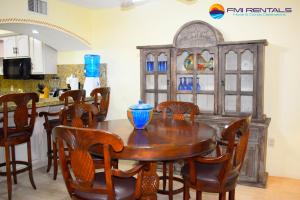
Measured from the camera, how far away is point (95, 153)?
194 centimetres

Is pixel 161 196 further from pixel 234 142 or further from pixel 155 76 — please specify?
pixel 155 76

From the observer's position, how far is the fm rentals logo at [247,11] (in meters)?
3.56

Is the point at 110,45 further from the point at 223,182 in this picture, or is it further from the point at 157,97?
the point at 223,182

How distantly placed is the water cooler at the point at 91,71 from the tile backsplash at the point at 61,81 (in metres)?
0.14

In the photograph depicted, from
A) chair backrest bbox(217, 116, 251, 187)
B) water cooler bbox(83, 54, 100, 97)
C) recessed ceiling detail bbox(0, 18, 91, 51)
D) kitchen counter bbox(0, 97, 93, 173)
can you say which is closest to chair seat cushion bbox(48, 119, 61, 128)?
kitchen counter bbox(0, 97, 93, 173)

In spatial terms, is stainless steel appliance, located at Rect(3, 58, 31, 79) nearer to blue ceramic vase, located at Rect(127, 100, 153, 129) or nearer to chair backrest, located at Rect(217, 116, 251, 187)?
blue ceramic vase, located at Rect(127, 100, 153, 129)

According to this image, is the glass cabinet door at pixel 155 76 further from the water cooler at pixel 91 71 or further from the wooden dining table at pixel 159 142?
the wooden dining table at pixel 159 142

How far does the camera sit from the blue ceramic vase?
2326mm

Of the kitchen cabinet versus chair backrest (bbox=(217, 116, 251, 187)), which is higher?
the kitchen cabinet

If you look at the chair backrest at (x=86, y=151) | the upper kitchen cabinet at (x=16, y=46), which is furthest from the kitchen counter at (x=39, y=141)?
the upper kitchen cabinet at (x=16, y=46)

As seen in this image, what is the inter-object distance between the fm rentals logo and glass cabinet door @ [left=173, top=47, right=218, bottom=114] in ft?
1.93

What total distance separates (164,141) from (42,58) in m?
4.09

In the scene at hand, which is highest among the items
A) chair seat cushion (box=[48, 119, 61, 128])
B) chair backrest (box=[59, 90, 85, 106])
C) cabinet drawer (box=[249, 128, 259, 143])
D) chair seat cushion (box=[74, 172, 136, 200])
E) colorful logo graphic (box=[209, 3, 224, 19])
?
colorful logo graphic (box=[209, 3, 224, 19])

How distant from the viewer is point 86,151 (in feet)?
5.60
